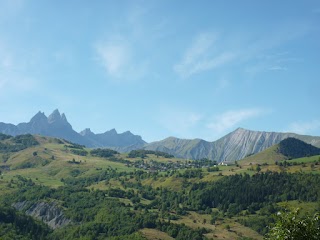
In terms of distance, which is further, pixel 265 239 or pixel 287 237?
pixel 265 239

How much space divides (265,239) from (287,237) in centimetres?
516

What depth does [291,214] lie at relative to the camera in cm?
5272

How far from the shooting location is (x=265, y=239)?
55.8 meters

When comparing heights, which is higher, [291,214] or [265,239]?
[291,214]

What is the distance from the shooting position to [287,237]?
5116cm

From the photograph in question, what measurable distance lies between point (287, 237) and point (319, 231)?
4967mm

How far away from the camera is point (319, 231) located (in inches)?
2068

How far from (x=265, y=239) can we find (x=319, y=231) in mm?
7454

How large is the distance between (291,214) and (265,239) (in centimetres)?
591

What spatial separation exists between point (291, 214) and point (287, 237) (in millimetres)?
3240
